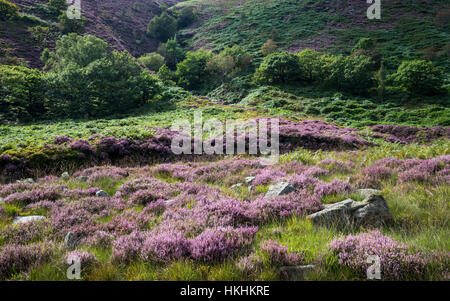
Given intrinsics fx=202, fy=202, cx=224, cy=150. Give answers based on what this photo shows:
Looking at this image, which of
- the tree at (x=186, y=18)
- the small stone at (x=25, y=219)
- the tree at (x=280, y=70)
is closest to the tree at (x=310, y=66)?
the tree at (x=280, y=70)

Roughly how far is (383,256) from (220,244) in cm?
196

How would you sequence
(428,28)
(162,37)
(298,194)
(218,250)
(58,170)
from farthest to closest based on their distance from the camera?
(162,37) < (428,28) < (58,170) < (298,194) < (218,250)

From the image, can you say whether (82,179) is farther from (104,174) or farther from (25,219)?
(25,219)

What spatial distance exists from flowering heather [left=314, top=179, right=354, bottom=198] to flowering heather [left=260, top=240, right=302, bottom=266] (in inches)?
96.9

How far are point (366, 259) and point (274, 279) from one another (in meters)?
1.11

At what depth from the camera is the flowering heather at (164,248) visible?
2.79 meters

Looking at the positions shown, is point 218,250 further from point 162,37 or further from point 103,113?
point 162,37

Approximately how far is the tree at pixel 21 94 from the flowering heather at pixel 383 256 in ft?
109

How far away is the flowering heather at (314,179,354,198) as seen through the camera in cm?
473

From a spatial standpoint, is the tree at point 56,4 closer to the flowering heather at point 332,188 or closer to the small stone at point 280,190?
the small stone at point 280,190

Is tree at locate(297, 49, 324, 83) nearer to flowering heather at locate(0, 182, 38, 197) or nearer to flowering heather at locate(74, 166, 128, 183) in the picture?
flowering heather at locate(74, 166, 128, 183)

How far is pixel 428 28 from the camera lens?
5922cm

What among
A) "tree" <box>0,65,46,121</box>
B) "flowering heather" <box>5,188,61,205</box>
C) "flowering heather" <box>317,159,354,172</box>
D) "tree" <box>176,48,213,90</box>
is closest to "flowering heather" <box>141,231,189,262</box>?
"flowering heather" <box>5,188,61,205</box>
